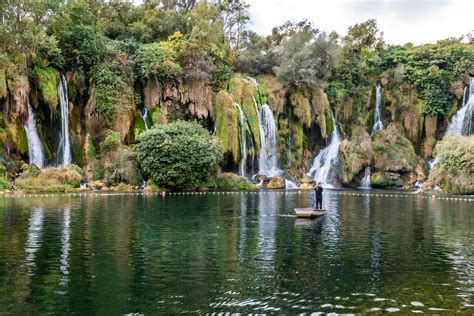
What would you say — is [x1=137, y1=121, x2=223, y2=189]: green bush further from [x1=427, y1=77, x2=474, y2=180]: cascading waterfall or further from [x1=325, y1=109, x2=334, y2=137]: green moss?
[x1=427, y1=77, x2=474, y2=180]: cascading waterfall

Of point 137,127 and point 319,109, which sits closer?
point 137,127

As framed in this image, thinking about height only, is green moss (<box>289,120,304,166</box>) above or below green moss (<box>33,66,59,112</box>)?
below

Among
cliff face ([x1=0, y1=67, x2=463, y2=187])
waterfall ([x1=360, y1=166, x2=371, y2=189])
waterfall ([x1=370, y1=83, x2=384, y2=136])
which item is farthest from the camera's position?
waterfall ([x1=370, y1=83, x2=384, y2=136])

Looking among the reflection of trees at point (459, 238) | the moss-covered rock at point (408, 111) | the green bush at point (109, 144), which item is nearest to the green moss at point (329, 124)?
the moss-covered rock at point (408, 111)

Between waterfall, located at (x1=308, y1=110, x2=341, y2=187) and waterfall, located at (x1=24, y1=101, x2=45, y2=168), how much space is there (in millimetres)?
33109

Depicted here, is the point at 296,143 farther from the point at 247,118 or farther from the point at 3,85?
the point at 3,85

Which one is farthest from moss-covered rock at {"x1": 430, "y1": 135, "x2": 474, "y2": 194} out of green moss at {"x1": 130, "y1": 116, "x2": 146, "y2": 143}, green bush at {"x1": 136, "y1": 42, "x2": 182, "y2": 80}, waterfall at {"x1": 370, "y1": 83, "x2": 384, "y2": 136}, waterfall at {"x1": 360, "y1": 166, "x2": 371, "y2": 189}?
green moss at {"x1": 130, "y1": 116, "x2": 146, "y2": 143}

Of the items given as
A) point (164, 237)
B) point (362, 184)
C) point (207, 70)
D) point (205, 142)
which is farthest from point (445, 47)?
point (164, 237)

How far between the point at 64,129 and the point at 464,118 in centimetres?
5212

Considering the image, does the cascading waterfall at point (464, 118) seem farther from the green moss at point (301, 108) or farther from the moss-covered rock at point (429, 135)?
the green moss at point (301, 108)

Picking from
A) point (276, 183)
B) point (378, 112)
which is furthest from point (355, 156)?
point (378, 112)

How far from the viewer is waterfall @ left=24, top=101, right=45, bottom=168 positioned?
53.3 m

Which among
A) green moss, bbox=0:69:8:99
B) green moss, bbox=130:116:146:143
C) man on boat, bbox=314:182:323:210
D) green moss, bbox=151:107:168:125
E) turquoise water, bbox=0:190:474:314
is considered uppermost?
green moss, bbox=0:69:8:99

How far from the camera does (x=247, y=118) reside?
213 feet
